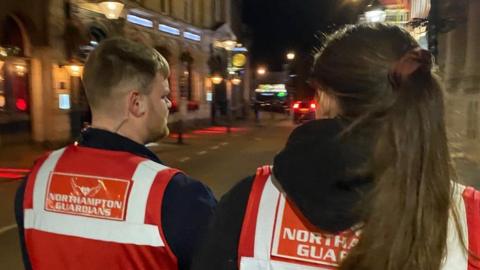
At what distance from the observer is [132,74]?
72.9 inches

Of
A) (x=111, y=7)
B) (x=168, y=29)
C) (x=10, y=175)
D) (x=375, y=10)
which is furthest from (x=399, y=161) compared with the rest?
A: (x=168, y=29)

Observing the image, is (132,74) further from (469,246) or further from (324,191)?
(469,246)

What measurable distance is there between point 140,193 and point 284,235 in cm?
59

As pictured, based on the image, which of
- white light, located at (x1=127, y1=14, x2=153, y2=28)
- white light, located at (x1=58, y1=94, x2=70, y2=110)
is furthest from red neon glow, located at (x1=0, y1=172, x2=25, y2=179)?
white light, located at (x1=127, y1=14, x2=153, y2=28)

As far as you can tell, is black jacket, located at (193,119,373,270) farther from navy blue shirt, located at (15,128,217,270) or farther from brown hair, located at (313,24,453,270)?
navy blue shirt, located at (15,128,217,270)

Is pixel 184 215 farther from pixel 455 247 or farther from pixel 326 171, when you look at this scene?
pixel 455 247

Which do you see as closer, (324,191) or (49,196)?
(324,191)

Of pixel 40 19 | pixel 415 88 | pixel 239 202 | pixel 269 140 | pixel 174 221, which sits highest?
pixel 40 19

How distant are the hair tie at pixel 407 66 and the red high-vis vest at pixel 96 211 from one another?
766 millimetres

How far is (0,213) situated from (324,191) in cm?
877

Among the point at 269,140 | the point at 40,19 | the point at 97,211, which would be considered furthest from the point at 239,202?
the point at 269,140

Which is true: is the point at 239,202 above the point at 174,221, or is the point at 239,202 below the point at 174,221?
above

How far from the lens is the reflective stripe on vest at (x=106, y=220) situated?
1701 mm

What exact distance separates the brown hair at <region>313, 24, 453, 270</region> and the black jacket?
29 millimetres
